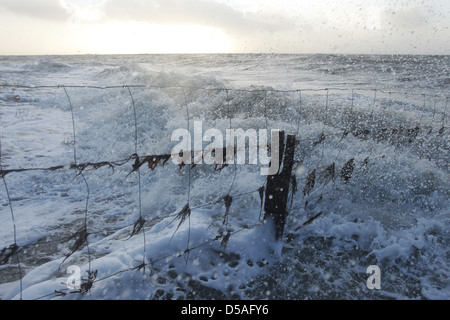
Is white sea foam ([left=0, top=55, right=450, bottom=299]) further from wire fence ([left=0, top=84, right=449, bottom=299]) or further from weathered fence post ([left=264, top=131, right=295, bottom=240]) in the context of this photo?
weathered fence post ([left=264, top=131, right=295, bottom=240])

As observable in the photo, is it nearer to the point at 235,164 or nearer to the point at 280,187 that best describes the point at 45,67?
the point at 235,164

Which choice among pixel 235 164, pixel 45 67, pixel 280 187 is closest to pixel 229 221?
pixel 235 164

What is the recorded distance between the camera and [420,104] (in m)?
11.5

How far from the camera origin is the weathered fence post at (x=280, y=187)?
9.68 ft

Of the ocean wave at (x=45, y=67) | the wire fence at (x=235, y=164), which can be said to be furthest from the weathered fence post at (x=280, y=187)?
the ocean wave at (x=45, y=67)

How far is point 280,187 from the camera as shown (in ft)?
9.93

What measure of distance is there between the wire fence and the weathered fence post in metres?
0.14

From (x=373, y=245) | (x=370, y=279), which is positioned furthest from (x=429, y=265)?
(x=370, y=279)

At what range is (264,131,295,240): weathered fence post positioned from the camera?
9.68 ft

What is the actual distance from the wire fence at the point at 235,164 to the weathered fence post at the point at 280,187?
Answer: 0.14 m

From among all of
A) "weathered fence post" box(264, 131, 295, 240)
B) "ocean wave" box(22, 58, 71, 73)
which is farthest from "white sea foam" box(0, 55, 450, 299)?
"ocean wave" box(22, 58, 71, 73)

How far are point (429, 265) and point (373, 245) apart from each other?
0.59 m

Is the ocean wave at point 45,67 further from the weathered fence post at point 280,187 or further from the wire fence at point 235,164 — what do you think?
the weathered fence post at point 280,187
